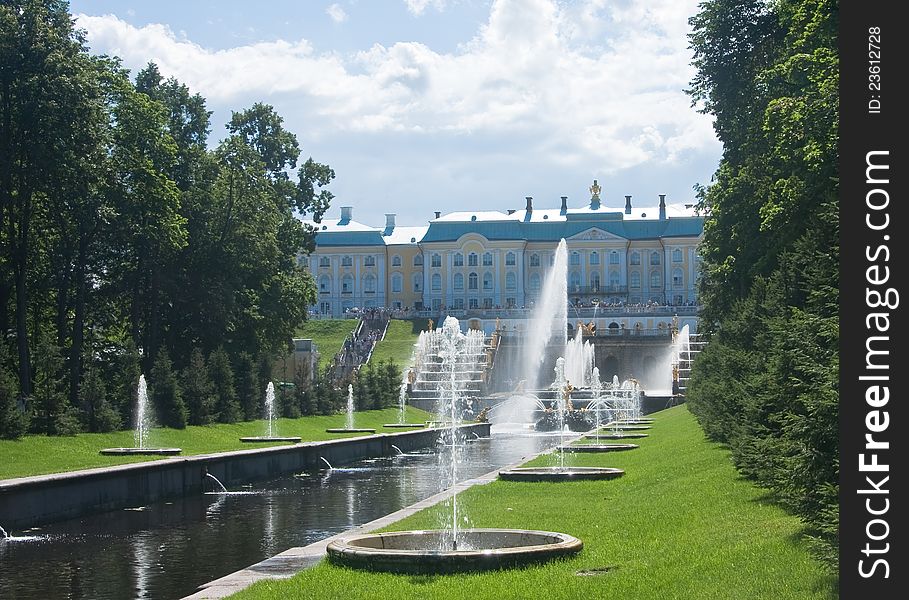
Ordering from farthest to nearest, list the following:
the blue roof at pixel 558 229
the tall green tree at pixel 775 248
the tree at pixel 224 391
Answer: the blue roof at pixel 558 229, the tree at pixel 224 391, the tall green tree at pixel 775 248

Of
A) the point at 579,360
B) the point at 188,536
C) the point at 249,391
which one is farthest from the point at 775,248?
the point at 579,360

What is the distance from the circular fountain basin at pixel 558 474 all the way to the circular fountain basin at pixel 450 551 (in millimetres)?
7750

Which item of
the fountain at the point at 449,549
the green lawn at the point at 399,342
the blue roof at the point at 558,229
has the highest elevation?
the blue roof at the point at 558,229

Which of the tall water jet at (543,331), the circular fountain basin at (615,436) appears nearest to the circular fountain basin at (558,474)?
the circular fountain basin at (615,436)

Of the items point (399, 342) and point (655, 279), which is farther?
point (655, 279)

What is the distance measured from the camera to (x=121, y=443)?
29.2 metres

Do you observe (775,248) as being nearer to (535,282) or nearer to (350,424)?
(350,424)

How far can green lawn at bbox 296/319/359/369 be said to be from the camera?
9156cm

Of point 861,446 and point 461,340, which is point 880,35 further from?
point 461,340

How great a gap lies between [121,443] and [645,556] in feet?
66.4

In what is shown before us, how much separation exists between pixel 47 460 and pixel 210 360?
50.8 feet

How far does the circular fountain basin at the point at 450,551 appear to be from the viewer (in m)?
10.8

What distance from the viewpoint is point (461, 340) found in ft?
273

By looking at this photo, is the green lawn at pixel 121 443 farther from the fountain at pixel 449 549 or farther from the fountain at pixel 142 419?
the fountain at pixel 449 549
